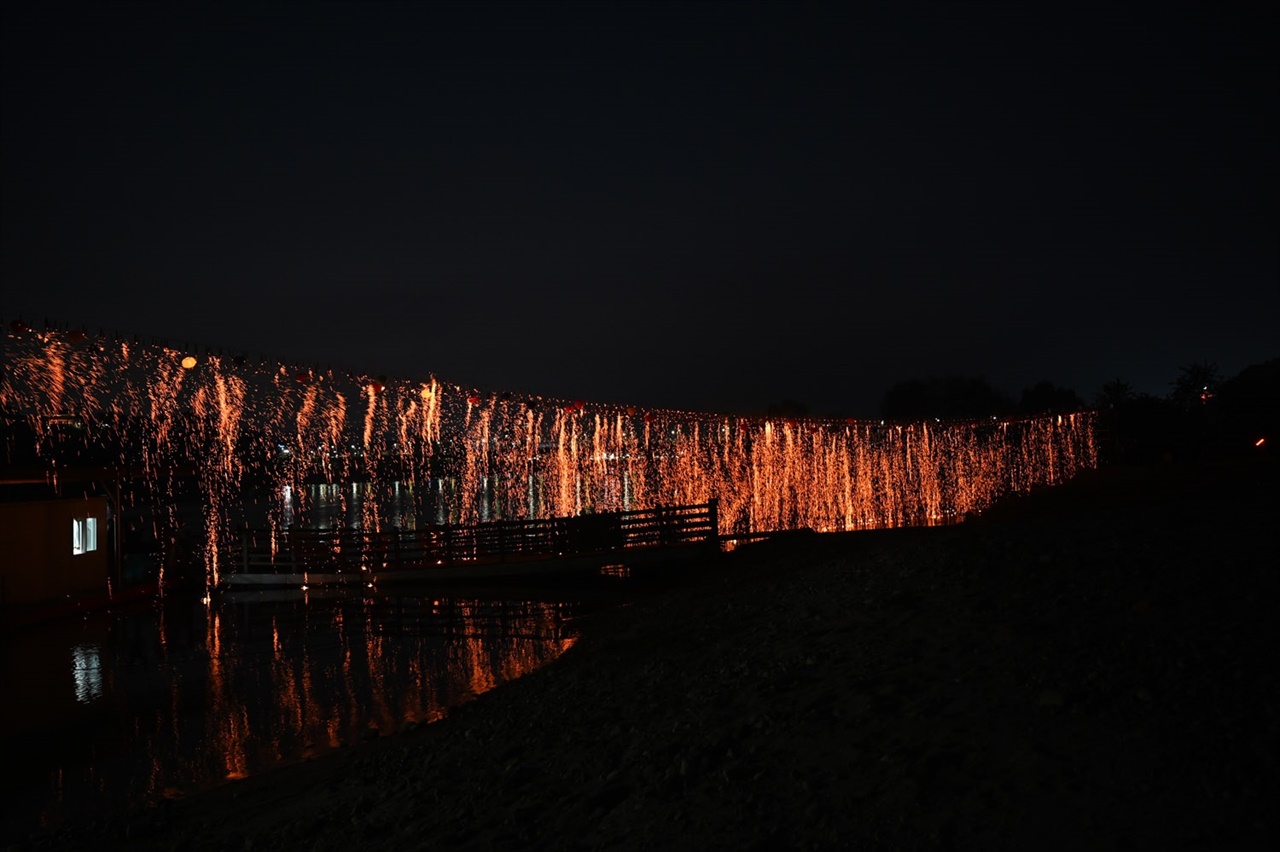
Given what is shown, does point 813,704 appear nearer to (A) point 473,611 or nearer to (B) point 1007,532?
(B) point 1007,532

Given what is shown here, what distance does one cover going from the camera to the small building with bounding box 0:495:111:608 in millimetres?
21031

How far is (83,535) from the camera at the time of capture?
23.8m

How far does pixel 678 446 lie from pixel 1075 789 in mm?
55214

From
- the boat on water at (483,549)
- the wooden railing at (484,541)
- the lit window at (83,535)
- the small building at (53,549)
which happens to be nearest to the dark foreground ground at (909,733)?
the boat on water at (483,549)

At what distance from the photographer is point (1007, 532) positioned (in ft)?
30.8

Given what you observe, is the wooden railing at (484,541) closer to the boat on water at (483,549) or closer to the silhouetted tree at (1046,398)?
the boat on water at (483,549)

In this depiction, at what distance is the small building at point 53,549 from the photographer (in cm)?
2103

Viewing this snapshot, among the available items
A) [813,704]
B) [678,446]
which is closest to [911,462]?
Answer: [678,446]

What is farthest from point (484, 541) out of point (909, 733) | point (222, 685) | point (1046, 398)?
point (1046, 398)

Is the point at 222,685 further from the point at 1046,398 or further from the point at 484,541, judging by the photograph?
the point at 1046,398

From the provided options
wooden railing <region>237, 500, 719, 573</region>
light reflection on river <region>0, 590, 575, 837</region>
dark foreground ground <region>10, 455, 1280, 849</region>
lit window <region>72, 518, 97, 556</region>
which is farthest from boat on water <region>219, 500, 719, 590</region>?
dark foreground ground <region>10, 455, 1280, 849</region>

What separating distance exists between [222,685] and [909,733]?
11678 mm

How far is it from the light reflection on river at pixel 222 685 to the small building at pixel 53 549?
1670mm

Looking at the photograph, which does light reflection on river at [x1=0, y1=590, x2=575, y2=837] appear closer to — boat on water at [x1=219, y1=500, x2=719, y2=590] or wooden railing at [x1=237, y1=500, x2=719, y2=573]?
boat on water at [x1=219, y1=500, x2=719, y2=590]
